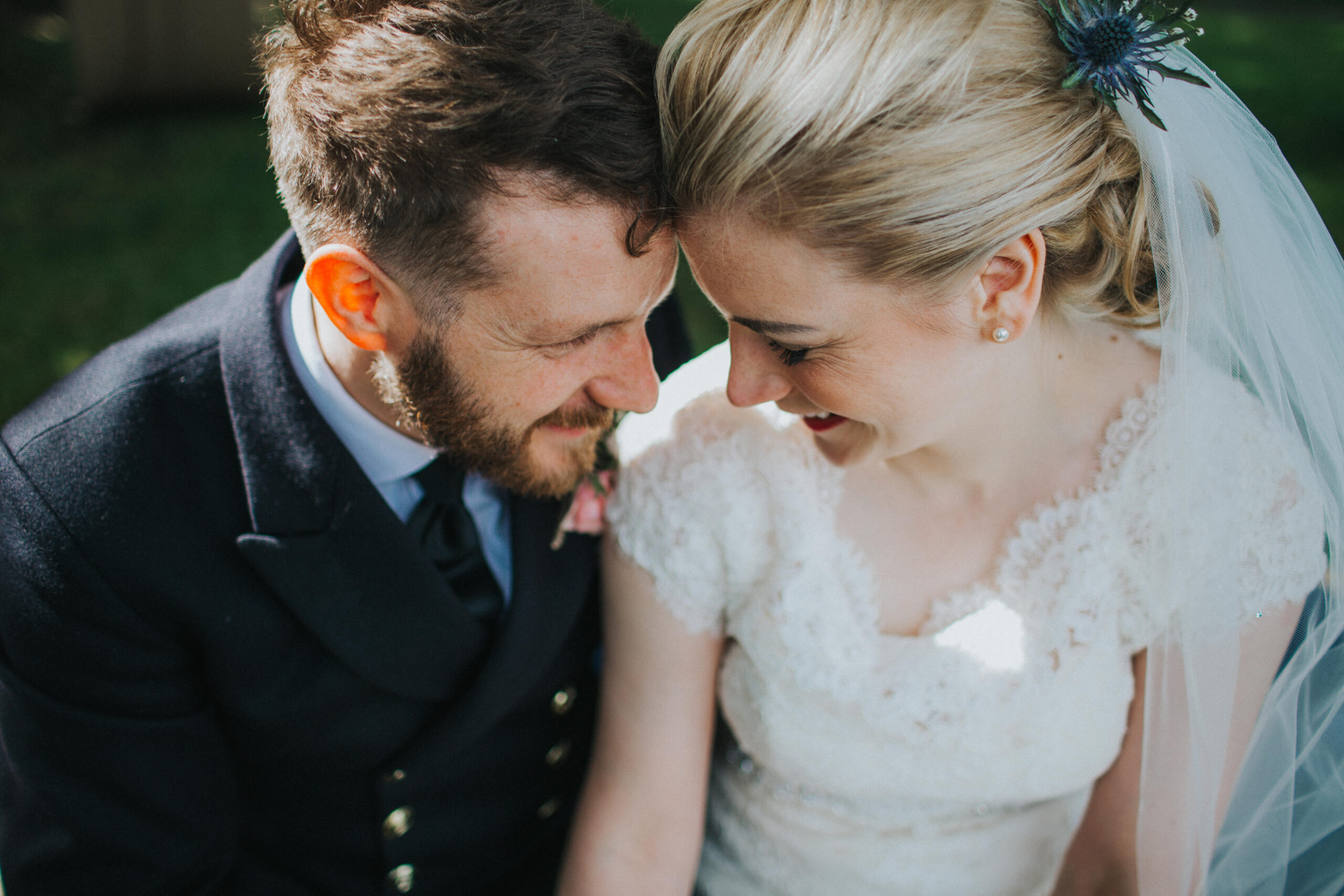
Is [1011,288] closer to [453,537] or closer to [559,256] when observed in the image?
[559,256]

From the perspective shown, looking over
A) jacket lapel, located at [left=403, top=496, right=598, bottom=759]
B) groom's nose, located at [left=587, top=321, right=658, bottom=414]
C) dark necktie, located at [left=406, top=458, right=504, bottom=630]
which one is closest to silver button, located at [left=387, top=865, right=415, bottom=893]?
jacket lapel, located at [left=403, top=496, right=598, bottom=759]

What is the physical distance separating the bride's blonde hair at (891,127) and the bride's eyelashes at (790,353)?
170mm

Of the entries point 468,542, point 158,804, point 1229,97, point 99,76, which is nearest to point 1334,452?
point 1229,97

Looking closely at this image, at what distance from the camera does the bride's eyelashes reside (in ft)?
5.04

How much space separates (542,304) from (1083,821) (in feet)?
4.60

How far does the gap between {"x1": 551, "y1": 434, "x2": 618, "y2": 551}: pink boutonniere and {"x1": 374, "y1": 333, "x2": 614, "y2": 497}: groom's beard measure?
1.5 inches

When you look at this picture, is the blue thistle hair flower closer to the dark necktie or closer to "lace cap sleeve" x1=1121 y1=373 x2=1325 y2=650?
"lace cap sleeve" x1=1121 y1=373 x2=1325 y2=650

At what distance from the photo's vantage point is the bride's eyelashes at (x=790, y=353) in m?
1.54

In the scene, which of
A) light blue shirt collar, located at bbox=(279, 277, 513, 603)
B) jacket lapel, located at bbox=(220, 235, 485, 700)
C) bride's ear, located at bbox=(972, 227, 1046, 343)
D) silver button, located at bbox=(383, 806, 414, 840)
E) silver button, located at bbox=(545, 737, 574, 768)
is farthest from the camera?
silver button, located at bbox=(545, 737, 574, 768)

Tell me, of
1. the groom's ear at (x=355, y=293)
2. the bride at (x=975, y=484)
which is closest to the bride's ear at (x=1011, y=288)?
the bride at (x=975, y=484)

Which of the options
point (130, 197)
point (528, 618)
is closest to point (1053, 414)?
point (528, 618)

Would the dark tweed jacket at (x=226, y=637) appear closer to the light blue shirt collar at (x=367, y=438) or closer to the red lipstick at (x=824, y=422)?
the light blue shirt collar at (x=367, y=438)

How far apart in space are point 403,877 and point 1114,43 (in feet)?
6.30

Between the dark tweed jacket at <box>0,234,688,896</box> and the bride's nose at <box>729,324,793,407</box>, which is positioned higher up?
the bride's nose at <box>729,324,793,407</box>
